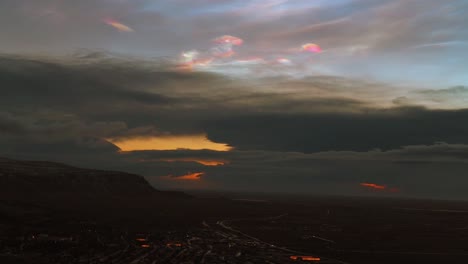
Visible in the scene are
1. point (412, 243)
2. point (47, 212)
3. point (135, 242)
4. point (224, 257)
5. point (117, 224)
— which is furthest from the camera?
point (47, 212)

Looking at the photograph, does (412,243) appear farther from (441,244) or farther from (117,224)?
(117,224)

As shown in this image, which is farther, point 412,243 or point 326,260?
point 412,243

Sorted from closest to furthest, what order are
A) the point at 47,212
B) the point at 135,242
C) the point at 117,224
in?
the point at 135,242
the point at 117,224
the point at 47,212

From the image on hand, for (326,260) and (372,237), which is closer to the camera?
(326,260)

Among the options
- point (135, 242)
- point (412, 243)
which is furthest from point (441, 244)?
point (135, 242)

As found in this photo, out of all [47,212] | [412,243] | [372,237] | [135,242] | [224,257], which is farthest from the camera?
[47,212]

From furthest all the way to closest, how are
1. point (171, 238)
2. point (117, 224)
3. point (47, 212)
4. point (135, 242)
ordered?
point (47, 212) → point (117, 224) → point (171, 238) → point (135, 242)

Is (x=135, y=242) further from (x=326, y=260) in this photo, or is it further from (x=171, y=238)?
(x=326, y=260)

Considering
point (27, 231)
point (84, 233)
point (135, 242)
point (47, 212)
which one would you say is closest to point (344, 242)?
point (135, 242)
